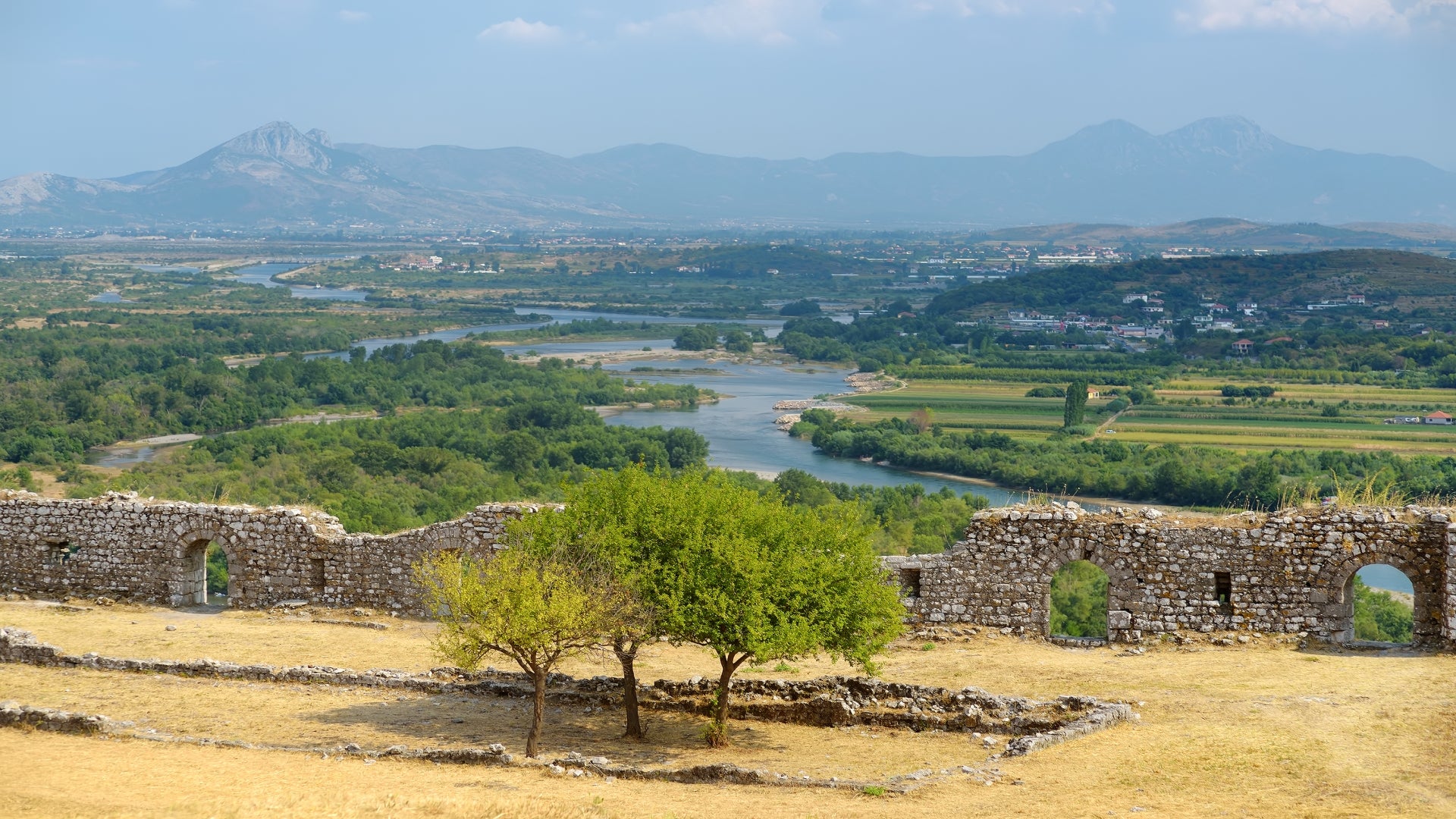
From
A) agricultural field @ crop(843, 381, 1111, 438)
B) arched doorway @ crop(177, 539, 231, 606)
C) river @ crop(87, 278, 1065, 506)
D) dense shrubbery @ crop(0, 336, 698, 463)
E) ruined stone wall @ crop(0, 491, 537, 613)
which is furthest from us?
agricultural field @ crop(843, 381, 1111, 438)

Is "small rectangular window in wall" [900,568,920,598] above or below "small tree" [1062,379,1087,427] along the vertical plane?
A: above

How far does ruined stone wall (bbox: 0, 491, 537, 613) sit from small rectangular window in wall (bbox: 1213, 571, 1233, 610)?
9.56 metres

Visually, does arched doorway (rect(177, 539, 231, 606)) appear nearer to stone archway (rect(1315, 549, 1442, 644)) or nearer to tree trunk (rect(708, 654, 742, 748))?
tree trunk (rect(708, 654, 742, 748))

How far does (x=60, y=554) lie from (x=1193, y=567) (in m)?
16.5

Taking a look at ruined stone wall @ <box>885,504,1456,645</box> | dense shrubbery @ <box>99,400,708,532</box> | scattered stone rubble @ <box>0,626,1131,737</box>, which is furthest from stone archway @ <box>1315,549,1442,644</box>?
dense shrubbery @ <box>99,400,708,532</box>

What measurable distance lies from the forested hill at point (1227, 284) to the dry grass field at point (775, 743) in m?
119

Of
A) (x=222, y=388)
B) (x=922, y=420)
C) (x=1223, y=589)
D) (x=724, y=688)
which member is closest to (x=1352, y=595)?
(x=1223, y=589)

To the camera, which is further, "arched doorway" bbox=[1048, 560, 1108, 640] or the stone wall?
"arched doorway" bbox=[1048, 560, 1108, 640]

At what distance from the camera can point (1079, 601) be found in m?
28.5

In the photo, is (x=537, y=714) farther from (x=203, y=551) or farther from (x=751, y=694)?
(x=203, y=551)

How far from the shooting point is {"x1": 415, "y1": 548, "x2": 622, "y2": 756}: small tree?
47.4ft

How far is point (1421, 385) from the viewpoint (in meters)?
86.1

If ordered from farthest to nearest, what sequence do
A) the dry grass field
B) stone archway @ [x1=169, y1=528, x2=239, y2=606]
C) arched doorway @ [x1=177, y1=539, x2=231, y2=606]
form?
1. arched doorway @ [x1=177, y1=539, x2=231, y2=606]
2. stone archway @ [x1=169, y1=528, x2=239, y2=606]
3. the dry grass field

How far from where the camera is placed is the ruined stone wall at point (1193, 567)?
17.7 metres
